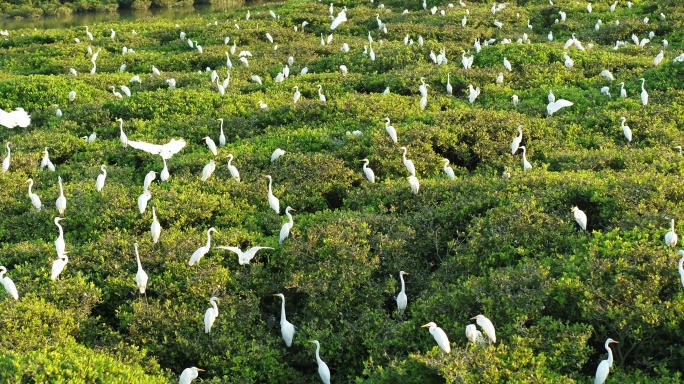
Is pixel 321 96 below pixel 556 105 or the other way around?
below

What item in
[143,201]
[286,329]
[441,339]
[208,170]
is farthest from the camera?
[208,170]

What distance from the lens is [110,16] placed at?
139 feet

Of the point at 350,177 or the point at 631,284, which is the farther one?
the point at 350,177

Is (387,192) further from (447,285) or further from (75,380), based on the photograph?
(75,380)

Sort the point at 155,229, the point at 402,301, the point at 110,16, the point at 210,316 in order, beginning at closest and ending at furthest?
1. the point at 210,316
2. the point at 402,301
3. the point at 155,229
4. the point at 110,16

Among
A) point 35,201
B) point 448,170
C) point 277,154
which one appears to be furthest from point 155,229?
point 448,170

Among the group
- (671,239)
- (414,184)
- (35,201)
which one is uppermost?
(671,239)

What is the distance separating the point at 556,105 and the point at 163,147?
7.20 meters

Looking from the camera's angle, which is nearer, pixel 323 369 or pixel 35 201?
pixel 323 369

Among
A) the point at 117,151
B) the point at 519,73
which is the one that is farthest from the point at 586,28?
the point at 117,151

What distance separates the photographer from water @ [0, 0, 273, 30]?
128 feet

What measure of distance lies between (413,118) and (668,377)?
7.57 metres

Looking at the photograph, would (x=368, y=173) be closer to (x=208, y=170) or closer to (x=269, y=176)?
(x=269, y=176)

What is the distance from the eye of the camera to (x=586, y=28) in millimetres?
21141
